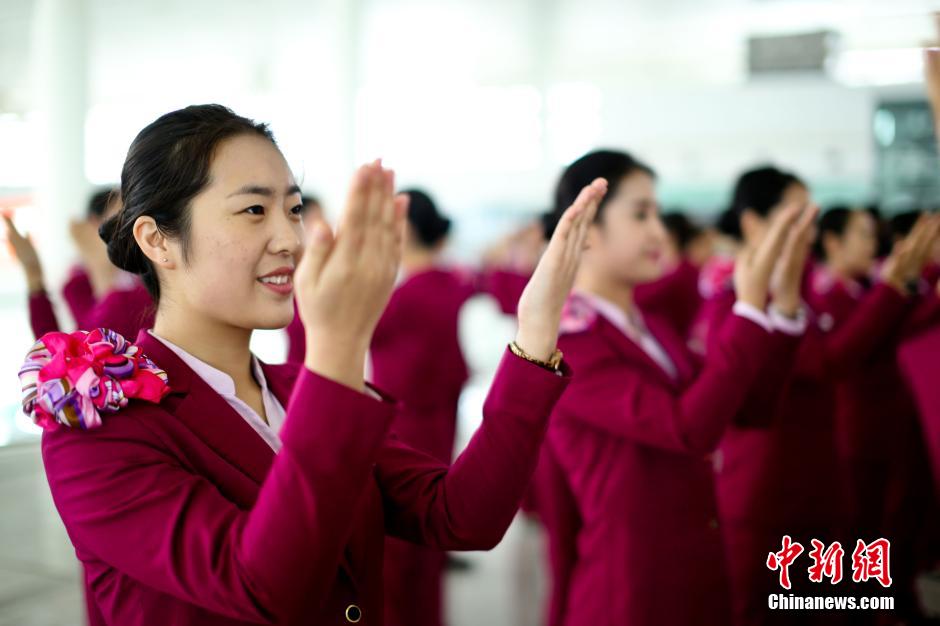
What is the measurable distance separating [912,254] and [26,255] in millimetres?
2499

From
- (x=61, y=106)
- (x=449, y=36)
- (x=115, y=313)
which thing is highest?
(x=449, y=36)

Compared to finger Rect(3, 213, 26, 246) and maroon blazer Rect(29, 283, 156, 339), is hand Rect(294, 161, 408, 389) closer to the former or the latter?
maroon blazer Rect(29, 283, 156, 339)

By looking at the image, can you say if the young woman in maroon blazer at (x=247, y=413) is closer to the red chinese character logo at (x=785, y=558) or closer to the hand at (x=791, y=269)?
the hand at (x=791, y=269)

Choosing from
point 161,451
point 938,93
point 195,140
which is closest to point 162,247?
point 195,140

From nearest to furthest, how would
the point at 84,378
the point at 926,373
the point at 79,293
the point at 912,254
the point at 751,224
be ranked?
1. the point at 84,378
2. the point at 912,254
3. the point at 751,224
4. the point at 79,293
5. the point at 926,373

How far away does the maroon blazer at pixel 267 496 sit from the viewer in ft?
3.05

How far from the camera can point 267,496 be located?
3.09 feet

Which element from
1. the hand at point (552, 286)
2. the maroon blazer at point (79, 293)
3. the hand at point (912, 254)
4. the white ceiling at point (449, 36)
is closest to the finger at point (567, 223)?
the hand at point (552, 286)

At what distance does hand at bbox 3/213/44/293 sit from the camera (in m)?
2.00

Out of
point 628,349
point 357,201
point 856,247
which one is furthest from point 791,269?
point 856,247

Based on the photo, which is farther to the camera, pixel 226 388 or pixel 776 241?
pixel 776 241

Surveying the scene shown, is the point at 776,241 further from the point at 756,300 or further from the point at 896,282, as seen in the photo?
the point at 896,282

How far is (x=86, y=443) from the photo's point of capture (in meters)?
1.08

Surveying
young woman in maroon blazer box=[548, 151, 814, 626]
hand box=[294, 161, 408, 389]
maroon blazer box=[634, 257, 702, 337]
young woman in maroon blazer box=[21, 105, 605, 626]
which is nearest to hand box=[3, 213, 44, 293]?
young woman in maroon blazer box=[21, 105, 605, 626]
